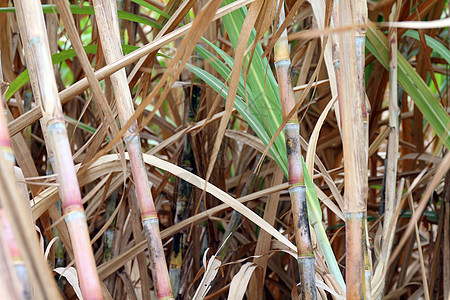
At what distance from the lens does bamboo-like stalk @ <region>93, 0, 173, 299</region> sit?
0.27m

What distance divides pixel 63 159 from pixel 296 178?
173mm

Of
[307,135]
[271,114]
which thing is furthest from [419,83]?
[307,135]

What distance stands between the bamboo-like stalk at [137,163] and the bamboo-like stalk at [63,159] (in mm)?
82

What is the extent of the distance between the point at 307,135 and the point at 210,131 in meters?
0.23

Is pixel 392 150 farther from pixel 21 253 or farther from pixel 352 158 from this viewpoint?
pixel 21 253

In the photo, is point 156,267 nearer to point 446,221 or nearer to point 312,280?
point 312,280

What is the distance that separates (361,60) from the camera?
27cm

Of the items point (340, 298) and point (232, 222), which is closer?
point (340, 298)

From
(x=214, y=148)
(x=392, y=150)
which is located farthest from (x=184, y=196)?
(x=214, y=148)

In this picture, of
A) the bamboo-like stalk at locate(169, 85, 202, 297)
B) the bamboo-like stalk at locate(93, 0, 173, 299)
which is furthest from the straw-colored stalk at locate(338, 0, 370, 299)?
the bamboo-like stalk at locate(169, 85, 202, 297)

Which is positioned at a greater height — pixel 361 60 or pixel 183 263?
pixel 361 60

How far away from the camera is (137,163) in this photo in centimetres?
27

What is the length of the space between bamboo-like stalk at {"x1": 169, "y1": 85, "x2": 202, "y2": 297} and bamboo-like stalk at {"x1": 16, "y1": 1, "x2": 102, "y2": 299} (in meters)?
0.38

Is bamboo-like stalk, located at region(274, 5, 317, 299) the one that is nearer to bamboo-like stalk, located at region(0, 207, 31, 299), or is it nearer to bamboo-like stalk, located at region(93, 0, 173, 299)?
bamboo-like stalk, located at region(93, 0, 173, 299)
